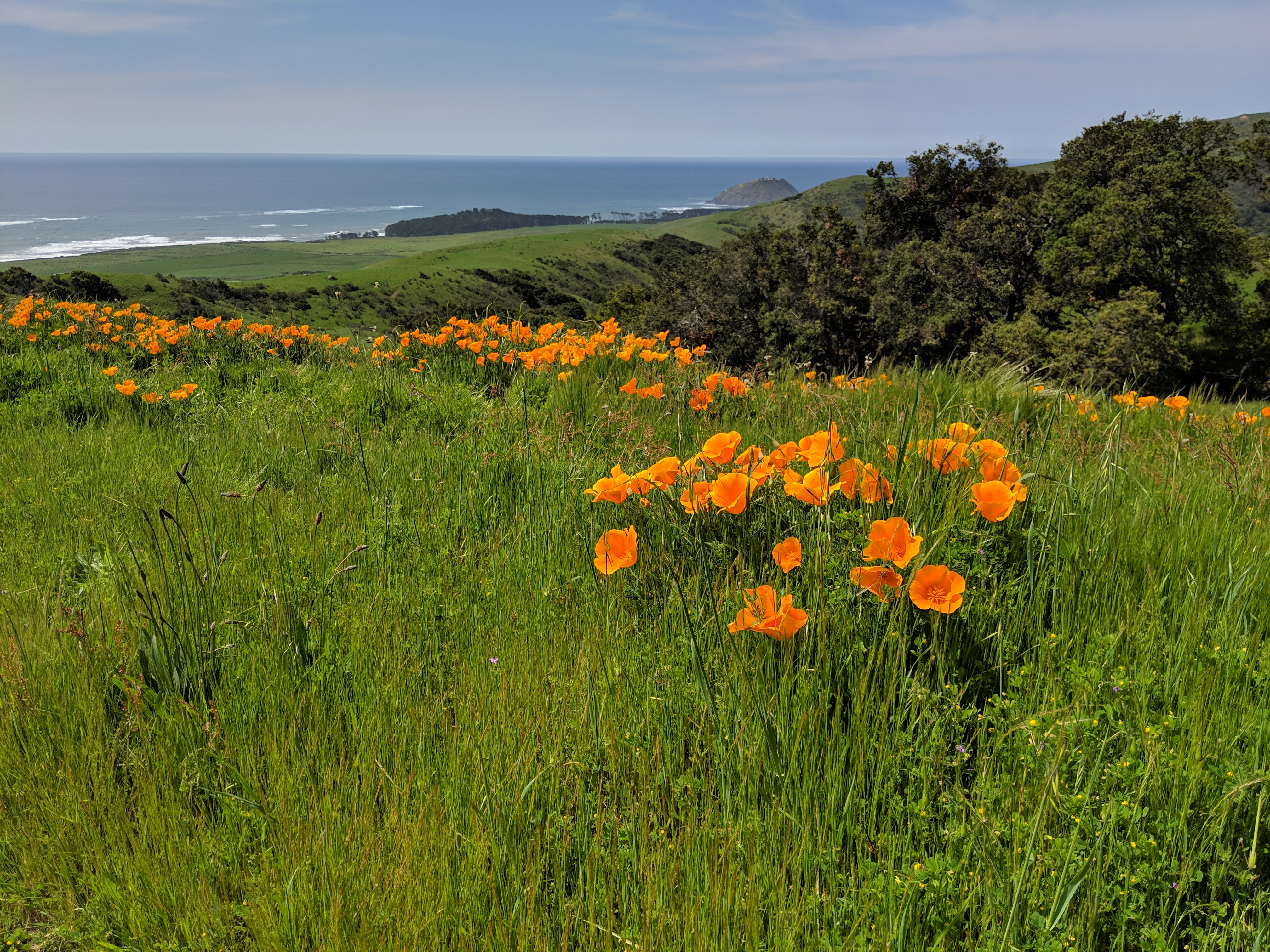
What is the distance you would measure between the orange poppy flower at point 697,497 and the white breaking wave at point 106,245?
513ft

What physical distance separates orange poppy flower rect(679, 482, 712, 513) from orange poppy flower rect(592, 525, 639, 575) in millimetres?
191

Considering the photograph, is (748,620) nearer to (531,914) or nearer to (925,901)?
(925,901)

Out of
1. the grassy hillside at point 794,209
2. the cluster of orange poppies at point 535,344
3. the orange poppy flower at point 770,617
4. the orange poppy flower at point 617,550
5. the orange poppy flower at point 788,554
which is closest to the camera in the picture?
the orange poppy flower at point 770,617

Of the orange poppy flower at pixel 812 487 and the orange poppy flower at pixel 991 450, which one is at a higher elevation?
A: the orange poppy flower at pixel 991 450

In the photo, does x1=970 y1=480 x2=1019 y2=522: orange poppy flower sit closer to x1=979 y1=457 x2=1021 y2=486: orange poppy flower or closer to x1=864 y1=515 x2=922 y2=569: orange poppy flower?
x1=979 y1=457 x2=1021 y2=486: orange poppy flower

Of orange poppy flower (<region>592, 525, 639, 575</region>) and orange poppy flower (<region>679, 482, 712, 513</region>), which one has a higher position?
orange poppy flower (<region>679, 482, 712, 513</region>)

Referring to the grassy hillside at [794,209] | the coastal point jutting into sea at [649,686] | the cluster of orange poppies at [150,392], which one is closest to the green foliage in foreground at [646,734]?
the coastal point jutting into sea at [649,686]

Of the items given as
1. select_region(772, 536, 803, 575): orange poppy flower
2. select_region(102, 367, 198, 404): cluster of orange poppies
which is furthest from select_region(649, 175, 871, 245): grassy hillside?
select_region(772, 536, 803, 575): orange poppy flower

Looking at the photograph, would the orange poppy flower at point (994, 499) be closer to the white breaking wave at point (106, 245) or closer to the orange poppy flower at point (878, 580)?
the orange poppy flower at point (878, 580)

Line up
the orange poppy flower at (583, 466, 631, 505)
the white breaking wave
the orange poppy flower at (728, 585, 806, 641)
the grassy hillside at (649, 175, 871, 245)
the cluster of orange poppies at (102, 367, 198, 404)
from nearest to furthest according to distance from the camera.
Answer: the orange poppy flower at (728, 585, 806, 641) < the orange poppy flower at (583, 466, 631, 505) < the cluster of orange poppies at (102, 367, 198, 404) < the white breaking wave < the grassy hillside at (649, 175, 871, 245)

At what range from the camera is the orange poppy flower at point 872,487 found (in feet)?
6.93

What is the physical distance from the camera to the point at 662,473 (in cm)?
233

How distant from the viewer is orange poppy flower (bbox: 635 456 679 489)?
2.32m

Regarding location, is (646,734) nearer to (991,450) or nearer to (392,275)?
(991,450)
